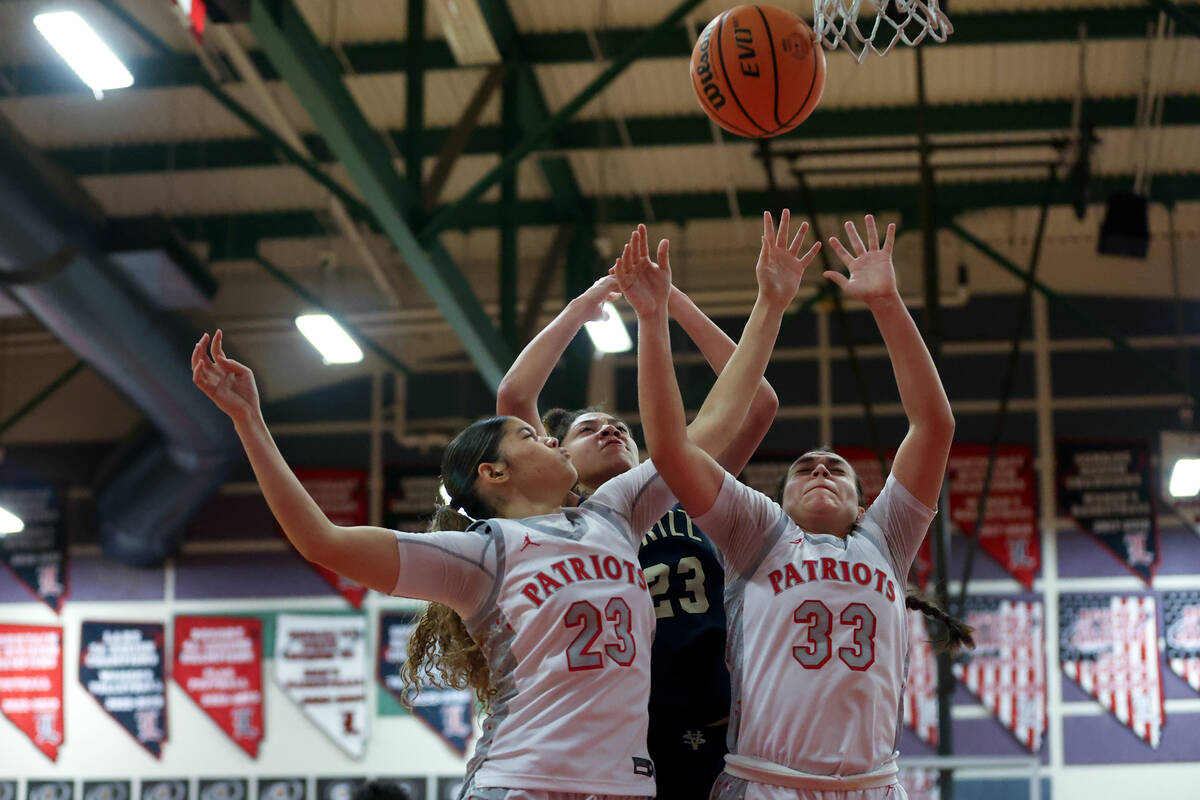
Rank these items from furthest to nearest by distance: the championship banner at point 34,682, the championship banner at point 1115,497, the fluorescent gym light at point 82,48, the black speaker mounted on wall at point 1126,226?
the championship banner at point 34,682 → the championship banner at point 1115,497 → the black speaker mounted on wall at point 1126,226 → the fluorescent gym light at point 82,48

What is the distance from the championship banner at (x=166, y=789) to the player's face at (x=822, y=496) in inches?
497

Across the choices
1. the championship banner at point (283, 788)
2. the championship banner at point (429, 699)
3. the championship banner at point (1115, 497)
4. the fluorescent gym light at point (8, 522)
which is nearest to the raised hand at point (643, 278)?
the fluorescent gym light at point (8, 522)

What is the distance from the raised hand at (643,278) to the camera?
3416 mm

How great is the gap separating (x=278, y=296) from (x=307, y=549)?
1329 centimetres

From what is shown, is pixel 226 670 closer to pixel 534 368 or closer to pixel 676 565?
pixel 534 368

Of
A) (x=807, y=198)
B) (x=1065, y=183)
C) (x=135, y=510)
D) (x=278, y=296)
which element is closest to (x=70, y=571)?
(x=135, y=510)

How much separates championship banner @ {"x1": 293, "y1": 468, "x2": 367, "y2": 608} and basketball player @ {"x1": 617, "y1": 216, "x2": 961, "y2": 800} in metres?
12.0

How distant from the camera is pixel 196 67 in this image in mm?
10891

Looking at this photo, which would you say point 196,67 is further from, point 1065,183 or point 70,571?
point 1065,183

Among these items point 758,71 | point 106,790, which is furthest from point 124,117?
point 758,71

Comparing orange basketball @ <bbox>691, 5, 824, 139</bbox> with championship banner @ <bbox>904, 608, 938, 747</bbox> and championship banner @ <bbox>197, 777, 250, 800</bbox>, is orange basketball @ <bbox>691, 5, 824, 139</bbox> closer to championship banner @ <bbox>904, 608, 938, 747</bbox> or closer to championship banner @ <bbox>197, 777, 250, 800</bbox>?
championship banner @ <bbox>904, 608, 938, 747</bbox>

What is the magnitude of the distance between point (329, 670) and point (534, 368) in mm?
11493

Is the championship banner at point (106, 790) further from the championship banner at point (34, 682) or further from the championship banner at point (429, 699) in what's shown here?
the championship banner at point (429, 699)

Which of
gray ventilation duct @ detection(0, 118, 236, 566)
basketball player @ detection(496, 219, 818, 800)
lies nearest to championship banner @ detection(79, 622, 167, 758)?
gray ventilation duct @ detection(0, 118, 236, 566)
